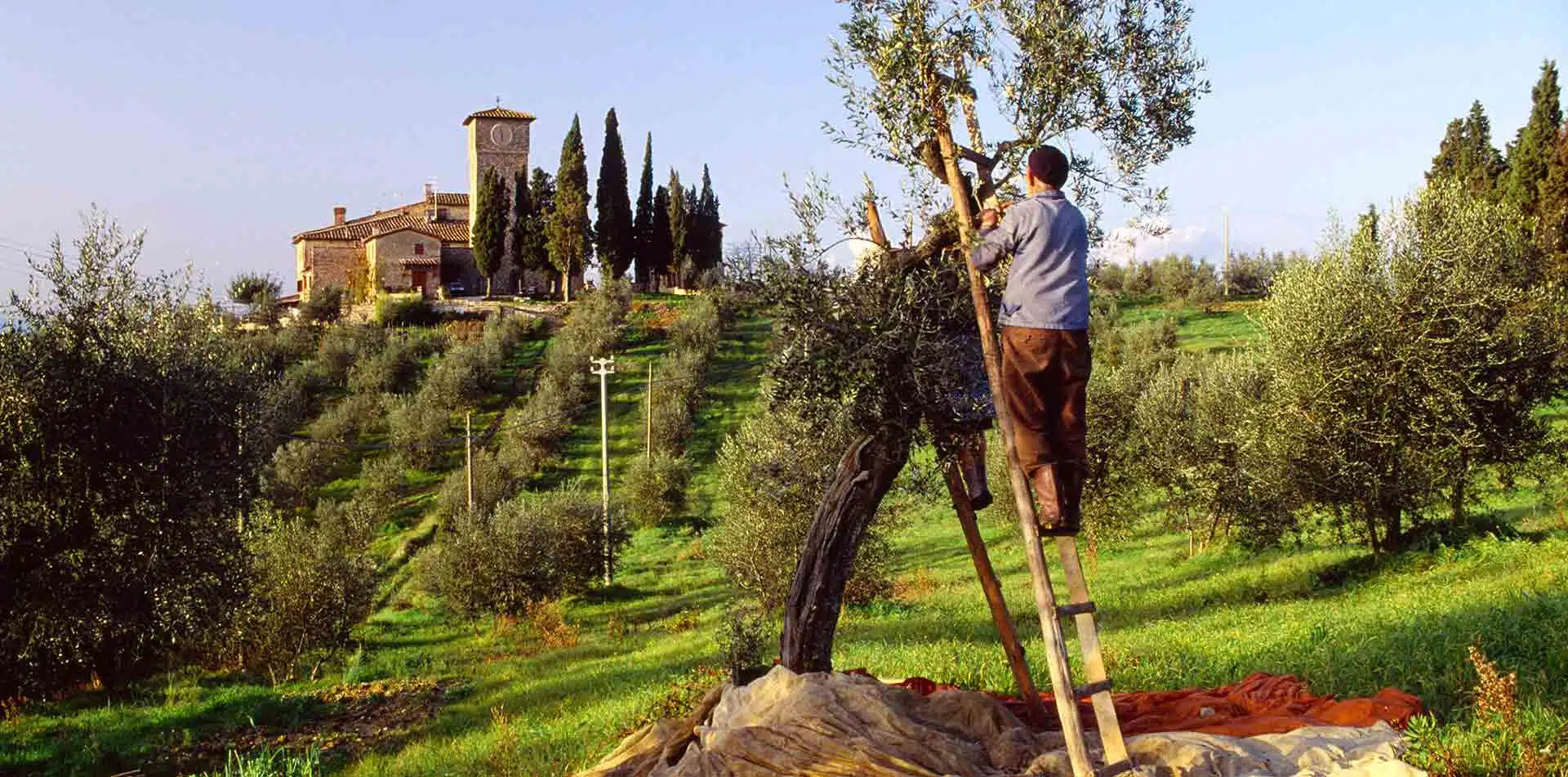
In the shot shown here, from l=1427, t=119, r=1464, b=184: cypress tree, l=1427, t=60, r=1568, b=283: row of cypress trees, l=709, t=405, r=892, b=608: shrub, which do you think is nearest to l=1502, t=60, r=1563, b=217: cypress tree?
l=1427, t=60, r=1568, b=283: row of cypress trees

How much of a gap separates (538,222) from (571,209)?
→ 4.60 metres

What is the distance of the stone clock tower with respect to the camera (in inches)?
3720

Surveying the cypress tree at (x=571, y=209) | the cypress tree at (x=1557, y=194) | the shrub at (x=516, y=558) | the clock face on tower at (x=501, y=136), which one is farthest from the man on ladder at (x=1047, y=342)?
the clock face on tower at (x=501, y=136)


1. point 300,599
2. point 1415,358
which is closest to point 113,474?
point 300,599

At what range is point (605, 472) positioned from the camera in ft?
139

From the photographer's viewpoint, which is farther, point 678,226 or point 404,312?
point 678,226

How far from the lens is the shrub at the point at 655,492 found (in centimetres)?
4962

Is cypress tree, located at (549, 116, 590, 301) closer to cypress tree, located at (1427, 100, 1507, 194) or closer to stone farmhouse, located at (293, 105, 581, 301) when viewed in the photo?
stone farmhouse, located at (293, 105, 581, 301)

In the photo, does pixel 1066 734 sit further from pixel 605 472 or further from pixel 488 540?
pixel 605 472

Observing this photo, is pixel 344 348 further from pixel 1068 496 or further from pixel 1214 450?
pixel 1068 496

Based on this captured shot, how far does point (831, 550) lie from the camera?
377 inches

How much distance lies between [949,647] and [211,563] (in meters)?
13.8

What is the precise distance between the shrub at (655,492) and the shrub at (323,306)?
3841cm

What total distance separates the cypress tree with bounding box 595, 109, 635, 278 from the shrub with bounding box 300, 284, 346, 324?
65.2ft
